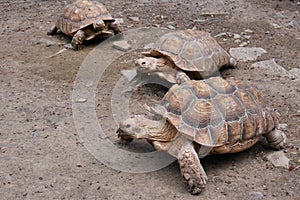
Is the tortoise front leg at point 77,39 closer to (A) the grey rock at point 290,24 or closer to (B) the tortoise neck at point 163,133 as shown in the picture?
(B) the tortoise neck at point 163,133

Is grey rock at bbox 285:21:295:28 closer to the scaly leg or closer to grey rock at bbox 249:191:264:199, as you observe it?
the scaly leg

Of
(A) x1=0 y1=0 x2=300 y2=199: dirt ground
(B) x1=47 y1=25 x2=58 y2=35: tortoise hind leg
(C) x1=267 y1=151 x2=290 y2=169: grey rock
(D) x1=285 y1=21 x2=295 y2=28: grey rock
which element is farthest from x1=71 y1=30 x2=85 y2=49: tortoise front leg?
(C) x1=267 y1=151 x2=290 y2=169: grey rock

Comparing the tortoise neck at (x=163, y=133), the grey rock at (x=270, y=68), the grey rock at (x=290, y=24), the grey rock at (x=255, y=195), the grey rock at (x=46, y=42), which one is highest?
the tortoise neck at (x=163, y=133)

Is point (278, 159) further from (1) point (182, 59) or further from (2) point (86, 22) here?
(2) point (86, 22)

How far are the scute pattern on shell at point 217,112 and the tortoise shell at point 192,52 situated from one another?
1.34 metres

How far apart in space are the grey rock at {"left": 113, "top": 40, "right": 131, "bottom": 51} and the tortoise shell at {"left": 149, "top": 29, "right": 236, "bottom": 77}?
3.60 ft

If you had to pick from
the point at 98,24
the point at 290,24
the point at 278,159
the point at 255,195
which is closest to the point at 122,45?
the point at 98,24

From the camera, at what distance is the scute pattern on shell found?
4.04 metres

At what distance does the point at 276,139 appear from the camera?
4.41m

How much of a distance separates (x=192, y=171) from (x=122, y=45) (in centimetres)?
366

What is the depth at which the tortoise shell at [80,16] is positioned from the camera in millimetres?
7383

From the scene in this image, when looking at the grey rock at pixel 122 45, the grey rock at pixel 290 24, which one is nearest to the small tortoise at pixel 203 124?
the grey rock at pixel 122 45

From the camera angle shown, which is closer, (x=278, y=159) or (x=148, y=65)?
(x=278, y=159)

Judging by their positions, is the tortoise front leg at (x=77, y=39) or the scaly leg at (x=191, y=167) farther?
the tortoise front leg at (x=77, y=39)
